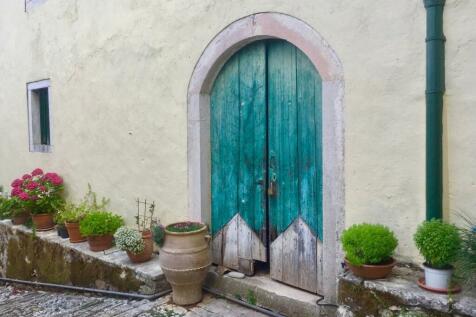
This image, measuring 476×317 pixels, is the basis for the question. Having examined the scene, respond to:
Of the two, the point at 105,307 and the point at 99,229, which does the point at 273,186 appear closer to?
the point at 105,307

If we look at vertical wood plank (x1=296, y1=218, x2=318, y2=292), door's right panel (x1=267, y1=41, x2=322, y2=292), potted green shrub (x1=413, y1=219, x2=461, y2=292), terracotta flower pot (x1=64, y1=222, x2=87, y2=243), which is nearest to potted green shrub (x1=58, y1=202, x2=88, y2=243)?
terracotta flower pot (x1=64, y1=222, x2=87, y2=243)

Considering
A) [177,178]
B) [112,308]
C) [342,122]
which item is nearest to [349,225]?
[342,122]

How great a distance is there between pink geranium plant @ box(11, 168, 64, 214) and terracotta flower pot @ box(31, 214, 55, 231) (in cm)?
9

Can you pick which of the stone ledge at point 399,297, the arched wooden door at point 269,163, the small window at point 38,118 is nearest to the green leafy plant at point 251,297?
the arched wooden door at point 269,163

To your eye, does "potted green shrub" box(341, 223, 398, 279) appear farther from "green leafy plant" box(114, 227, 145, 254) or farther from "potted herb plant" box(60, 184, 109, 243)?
"potted herb plant" box(60, 184, 109, 243)

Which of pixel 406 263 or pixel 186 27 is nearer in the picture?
pixel 406 263

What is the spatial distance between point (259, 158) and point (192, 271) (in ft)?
3.83

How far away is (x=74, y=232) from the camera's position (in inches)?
213

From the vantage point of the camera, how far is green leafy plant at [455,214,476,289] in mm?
2402

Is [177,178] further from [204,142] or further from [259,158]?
[259,158]

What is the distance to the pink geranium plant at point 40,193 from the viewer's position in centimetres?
621

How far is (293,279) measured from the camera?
12.3 feet

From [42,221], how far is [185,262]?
340cm

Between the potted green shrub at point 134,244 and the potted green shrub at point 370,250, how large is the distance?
2.35 metres
